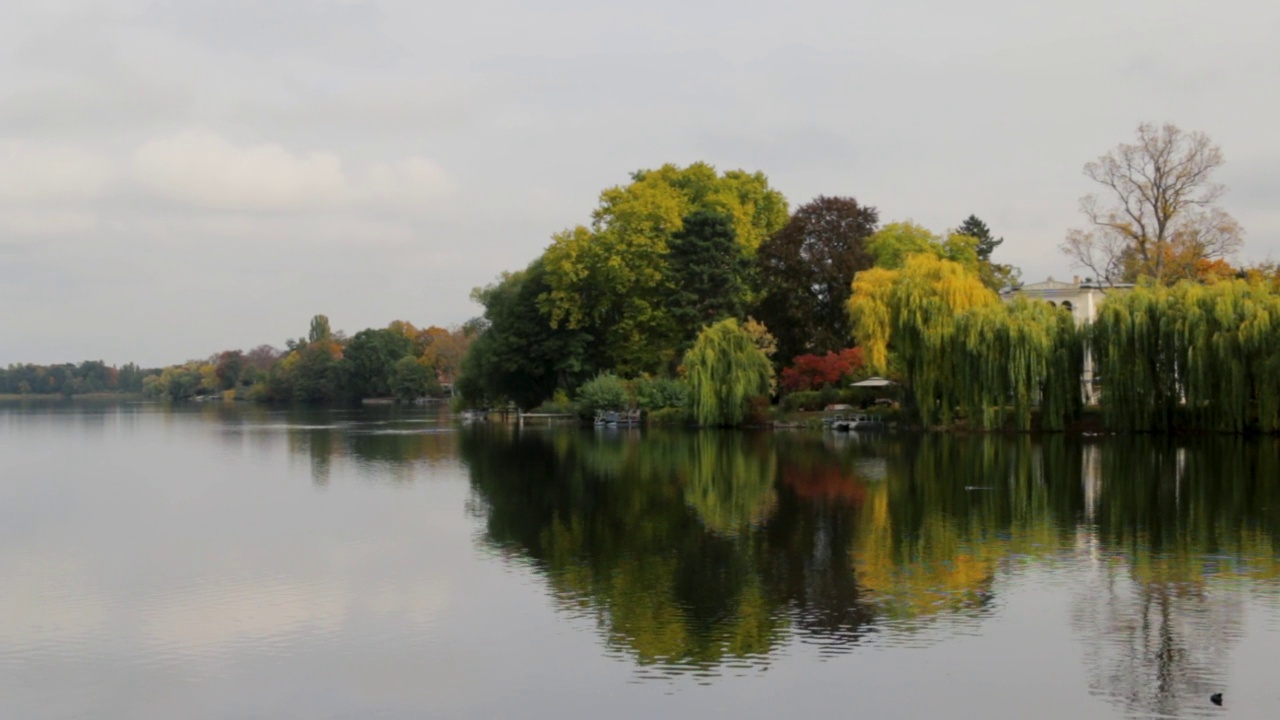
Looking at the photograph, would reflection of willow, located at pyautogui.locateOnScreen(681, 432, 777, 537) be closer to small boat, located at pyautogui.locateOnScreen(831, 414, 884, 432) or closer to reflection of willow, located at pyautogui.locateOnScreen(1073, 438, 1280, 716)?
reflection of willow, located at pyautogui.locateOnScreen(1073, 438, 1280, 716)

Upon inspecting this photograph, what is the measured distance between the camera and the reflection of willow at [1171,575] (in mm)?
11281

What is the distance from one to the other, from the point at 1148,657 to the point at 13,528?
2042cm

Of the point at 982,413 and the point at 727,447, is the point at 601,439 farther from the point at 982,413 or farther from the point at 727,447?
the point at 982,413

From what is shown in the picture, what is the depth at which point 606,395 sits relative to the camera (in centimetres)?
5944

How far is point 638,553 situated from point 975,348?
28.2 meters

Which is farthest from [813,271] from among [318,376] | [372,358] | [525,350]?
[318,376]

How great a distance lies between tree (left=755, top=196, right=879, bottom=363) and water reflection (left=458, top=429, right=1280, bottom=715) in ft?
74.6

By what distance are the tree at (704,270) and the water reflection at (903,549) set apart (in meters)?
24.3

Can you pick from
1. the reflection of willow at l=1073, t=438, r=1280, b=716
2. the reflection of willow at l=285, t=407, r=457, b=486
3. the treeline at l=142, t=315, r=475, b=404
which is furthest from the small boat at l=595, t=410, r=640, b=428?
the treeline at l=142, t=315, r=475, b=404

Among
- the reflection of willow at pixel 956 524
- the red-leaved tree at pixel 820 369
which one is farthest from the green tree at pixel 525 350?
the reflection of willow at pixel 956 524

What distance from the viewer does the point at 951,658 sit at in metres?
12.0

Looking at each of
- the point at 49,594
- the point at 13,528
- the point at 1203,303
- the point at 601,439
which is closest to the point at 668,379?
the point at 601,439

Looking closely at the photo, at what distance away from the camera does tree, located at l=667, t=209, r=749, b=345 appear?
58.0 m

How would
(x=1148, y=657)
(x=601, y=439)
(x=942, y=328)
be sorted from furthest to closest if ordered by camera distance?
(x=601, y=439), (x=942, y=328), (x=1148, y=657)
